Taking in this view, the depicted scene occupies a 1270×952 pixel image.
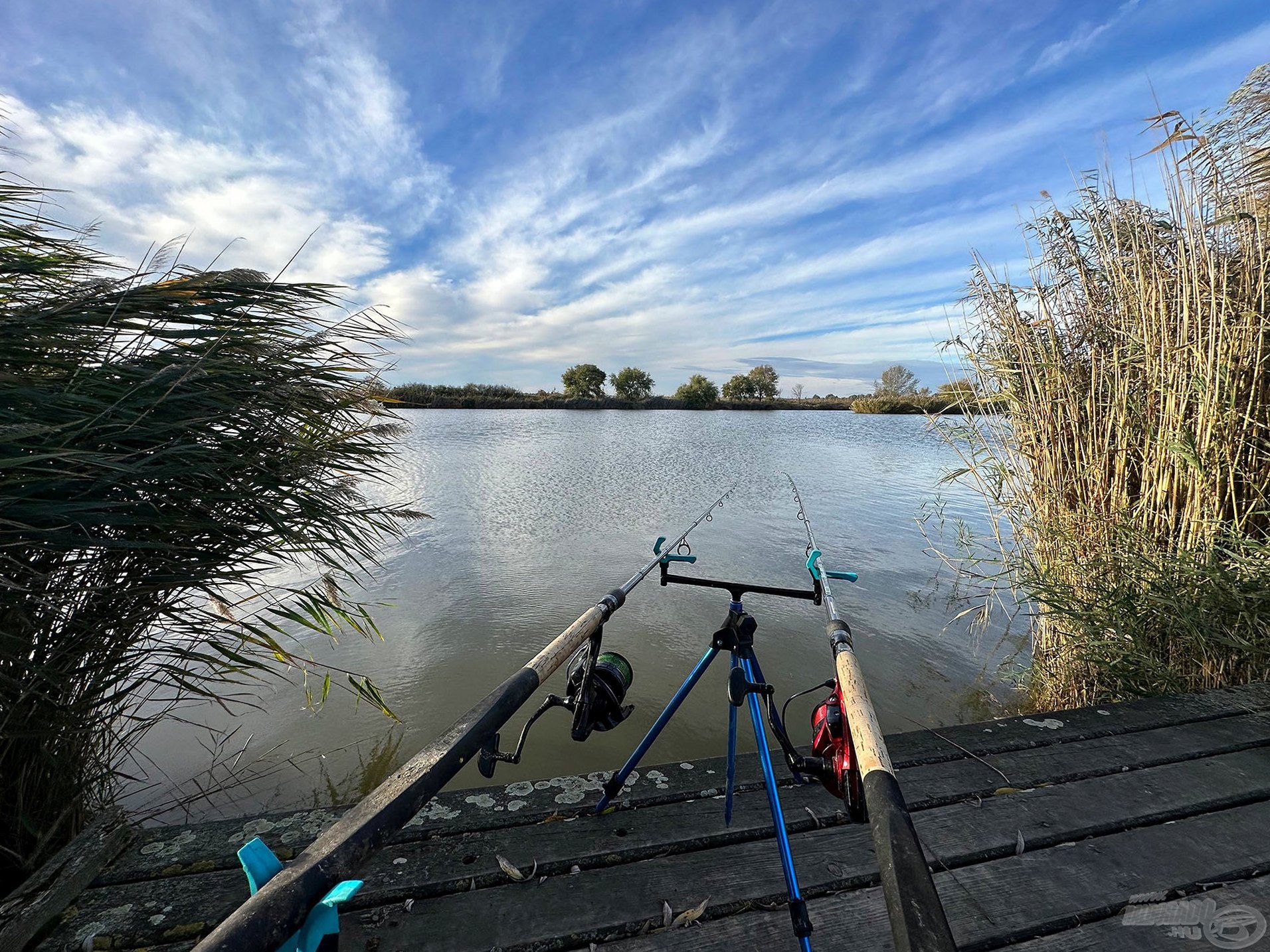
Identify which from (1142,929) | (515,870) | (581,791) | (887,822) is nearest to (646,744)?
(581,791)

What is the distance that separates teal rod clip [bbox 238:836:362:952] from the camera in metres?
0.67

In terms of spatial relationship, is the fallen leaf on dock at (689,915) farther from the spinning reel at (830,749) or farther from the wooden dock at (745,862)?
the spinning reel at (830,749)

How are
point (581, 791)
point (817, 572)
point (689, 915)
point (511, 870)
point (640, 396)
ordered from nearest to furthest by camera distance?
point (689, 915) → point (511, 870) → point (581, 791) → point (817, 572) → point (640, 396)

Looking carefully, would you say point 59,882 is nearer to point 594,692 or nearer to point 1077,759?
point 594,692

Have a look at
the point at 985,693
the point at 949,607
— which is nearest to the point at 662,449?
the point at 949,607

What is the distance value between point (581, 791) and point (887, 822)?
1.51 metres

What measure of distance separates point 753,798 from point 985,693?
365cm

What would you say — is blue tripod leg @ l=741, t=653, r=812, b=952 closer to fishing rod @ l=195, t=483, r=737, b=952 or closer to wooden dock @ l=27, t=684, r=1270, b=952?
wooden dock @ l=27, t=684, r=1270, b=952

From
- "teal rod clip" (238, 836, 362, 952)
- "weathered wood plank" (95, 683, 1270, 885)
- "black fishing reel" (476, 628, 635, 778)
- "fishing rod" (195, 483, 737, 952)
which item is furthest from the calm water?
"teal rod clip" (238, 836, 362, 952)

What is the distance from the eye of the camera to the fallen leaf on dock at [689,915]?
5.11 feet

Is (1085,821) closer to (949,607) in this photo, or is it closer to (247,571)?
(247,571)

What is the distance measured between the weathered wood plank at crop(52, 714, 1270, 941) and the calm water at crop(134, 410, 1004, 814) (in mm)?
1646

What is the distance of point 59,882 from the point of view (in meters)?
1.62
